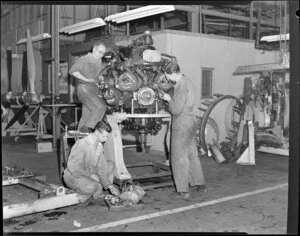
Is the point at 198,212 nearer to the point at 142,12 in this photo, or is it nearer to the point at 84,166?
the point at 84,166

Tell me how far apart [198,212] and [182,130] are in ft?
3.41

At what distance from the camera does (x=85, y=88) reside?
484 cm

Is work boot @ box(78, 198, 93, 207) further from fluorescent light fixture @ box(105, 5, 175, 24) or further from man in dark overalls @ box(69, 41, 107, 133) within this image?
fluorescent light fixture @ box(105, 5, 175, 24)

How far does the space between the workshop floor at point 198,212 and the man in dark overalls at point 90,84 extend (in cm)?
113

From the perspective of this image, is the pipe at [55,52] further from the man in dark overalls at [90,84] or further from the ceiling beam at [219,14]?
the man in dark overalls at [90,84]

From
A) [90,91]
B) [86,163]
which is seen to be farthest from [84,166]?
[90,91]

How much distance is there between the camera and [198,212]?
3.84m

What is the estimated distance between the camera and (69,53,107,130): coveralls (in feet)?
15.8

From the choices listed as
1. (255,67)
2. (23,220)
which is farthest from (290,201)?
(255,67)

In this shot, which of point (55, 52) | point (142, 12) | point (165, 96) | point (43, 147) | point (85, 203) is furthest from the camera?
point (55, 52)

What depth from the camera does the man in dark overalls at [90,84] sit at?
189 inches

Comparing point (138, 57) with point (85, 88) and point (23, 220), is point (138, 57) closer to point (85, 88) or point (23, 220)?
point (85, 88)

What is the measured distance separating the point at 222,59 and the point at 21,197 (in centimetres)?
545

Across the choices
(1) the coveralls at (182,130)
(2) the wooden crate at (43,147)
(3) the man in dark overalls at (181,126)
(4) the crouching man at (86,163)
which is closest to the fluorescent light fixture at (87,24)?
(2) the wooden crate at (43,147)
